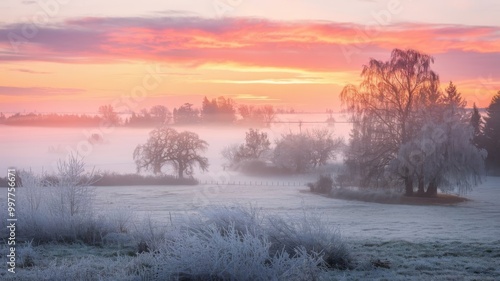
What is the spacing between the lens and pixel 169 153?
65.4 metres

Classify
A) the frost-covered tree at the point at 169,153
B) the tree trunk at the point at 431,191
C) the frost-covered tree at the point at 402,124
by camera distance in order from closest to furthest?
the frost-covered tree at the point at 402,124
the tree trunk at the point at 431,191
the frost-covered tree at the point at 169,153

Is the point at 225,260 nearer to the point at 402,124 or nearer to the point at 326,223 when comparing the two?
the point at 326,223

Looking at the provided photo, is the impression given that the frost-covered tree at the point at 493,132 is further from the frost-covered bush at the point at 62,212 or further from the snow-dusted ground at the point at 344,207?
the frost-covered bush at the point at 62,212

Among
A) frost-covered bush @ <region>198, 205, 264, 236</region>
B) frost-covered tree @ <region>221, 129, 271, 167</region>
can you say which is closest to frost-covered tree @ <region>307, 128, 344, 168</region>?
frost-covered tree @ <region>221, 129, 271, 167</region>

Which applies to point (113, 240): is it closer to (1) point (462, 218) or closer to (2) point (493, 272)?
(2) point (493, 272)

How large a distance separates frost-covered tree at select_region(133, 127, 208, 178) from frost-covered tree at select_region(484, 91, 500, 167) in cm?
3213

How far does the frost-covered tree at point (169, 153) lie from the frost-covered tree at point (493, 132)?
32.1m

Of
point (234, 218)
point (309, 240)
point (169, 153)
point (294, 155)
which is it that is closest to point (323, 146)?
point (294, 155)

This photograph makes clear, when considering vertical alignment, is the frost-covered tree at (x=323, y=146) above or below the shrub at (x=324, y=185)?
above

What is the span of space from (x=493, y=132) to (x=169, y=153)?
3647 cm

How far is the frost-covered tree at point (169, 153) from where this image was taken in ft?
213

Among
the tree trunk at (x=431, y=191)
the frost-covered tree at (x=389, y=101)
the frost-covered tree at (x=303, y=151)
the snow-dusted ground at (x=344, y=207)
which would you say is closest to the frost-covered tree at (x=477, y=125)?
the snow-dusted ground at (x=344, y=207)

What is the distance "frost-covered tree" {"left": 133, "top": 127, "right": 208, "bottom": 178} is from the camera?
213 feet

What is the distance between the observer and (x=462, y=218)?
31906mm
